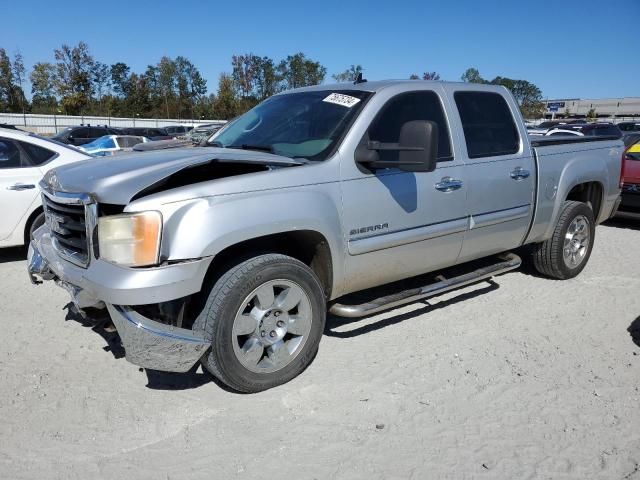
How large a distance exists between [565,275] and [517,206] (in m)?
1.40

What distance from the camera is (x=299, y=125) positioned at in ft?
13.2

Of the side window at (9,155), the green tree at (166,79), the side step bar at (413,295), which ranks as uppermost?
the green tree at (166,79)

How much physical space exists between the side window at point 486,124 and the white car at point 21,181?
15.1ft

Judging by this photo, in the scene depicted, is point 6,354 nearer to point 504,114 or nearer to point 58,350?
point 58,350

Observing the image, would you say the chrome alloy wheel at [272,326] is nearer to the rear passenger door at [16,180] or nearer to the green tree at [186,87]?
the rear passenger door at [16,180]

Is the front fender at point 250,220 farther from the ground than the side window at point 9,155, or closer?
closer

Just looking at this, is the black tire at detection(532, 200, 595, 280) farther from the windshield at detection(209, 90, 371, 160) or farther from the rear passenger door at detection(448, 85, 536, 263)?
the windshield at detection(209, 90, 371, 160)

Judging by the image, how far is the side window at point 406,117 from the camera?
3807 millimetres

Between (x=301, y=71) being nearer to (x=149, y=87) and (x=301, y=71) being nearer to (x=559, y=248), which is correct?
(x=149, y=87)

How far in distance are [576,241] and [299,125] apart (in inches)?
136

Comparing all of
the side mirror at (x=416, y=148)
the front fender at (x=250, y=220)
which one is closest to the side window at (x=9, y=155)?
the front fender at (x=250, y=220)

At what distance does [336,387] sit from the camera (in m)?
3.45

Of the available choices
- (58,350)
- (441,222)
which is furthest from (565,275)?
(58,350)

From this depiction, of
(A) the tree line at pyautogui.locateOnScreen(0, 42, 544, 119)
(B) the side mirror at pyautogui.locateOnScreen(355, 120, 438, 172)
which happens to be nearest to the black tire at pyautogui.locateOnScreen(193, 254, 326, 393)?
(B) the side mirror at pyautogui.locateOnScreen(355, 120, 438, 172)
